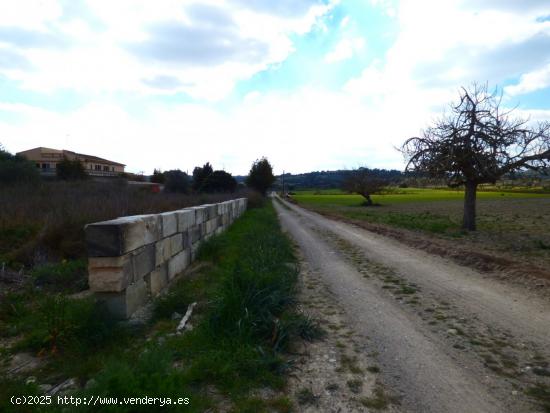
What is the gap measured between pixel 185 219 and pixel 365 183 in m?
41.5

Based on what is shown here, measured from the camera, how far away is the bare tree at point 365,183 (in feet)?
153

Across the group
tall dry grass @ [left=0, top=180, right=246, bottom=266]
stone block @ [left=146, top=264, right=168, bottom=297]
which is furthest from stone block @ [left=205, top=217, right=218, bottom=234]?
stone block @ [left=146, top=264, right=168, bottom=297]

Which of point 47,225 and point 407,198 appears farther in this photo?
point 407,198

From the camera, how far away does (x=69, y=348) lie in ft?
12.1

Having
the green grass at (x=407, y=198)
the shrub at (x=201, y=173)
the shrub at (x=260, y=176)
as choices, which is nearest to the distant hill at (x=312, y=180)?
the green grass at (x=407, y=198)

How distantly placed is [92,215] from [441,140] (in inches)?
512

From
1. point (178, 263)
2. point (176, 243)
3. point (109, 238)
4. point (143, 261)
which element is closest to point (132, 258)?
point (143, 261)

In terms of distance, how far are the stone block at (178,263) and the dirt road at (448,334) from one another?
9.34ft

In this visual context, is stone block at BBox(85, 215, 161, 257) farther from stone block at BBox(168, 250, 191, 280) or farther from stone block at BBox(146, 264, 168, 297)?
stone block at BBox(168, 250, 191, 280)

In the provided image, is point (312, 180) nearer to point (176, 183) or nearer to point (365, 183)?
point (365, 183)

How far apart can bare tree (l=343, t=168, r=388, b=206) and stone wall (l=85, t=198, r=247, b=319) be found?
4123 centimetres

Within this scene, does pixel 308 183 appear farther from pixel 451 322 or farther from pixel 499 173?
pixel 451 322

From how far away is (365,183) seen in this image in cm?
4694

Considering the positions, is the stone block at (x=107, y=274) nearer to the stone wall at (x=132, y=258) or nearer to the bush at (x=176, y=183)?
the stone wall at (x=132, y=258)
